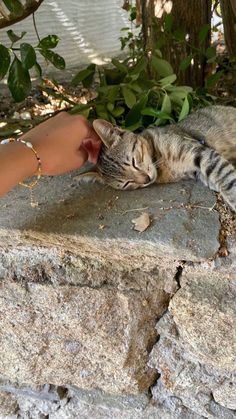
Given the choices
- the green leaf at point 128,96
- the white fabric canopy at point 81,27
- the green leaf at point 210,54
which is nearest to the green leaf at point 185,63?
the green leaf at point 210,54

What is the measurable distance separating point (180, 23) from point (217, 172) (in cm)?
112

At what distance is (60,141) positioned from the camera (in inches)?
56.6

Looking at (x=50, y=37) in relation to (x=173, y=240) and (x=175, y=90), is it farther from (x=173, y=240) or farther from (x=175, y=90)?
(x=173, y=240)

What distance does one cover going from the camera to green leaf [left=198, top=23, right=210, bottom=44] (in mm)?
2258

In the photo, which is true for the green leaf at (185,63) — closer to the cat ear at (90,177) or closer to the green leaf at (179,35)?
the green leaf at (179,35)

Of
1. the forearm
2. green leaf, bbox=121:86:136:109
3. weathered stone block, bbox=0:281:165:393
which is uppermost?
the forearm

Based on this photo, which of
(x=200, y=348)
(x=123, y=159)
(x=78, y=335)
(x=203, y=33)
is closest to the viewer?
(x=200, y=348)

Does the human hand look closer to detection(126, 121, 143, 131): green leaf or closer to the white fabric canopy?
detection(126, 121, 143, 131): green leaf

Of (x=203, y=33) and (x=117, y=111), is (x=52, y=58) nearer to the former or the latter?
(x=117, y=111)

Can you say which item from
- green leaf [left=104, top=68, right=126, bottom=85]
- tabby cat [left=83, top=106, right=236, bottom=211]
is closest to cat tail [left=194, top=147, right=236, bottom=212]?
tabby cat [left=83, top=106, right=236, bottom=211]

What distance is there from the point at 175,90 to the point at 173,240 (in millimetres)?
819

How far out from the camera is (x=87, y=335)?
1593 millimetres

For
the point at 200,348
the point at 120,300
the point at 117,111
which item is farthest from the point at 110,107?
the point at 200,348

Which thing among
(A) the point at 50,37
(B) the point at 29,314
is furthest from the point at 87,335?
(A) the point at 50,37
